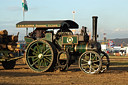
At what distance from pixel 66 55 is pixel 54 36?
1.35 metres

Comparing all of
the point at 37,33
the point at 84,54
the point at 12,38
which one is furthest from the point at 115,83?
the point at 12,38

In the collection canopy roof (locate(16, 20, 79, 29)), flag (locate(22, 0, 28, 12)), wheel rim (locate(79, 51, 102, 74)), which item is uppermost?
flag (locate(22, 0, 28, 12))

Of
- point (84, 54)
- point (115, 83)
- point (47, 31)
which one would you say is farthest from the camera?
point (47, 31)

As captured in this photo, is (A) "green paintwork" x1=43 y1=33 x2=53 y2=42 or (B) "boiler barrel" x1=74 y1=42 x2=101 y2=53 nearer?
(B) "boiler barrel" x1=74 y1=42 x2=101 y2=53

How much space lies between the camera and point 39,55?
45.7 ft

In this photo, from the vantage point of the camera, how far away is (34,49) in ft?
46.3

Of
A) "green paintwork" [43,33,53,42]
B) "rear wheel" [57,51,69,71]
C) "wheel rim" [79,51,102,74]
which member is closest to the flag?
"green paintwork" [43,33,53,42]

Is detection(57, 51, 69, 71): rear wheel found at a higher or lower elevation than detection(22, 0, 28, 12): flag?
lower

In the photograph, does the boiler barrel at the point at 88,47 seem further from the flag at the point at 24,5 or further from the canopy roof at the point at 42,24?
the flag at the point at 24,5

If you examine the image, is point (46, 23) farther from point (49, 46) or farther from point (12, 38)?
point (12, 38)

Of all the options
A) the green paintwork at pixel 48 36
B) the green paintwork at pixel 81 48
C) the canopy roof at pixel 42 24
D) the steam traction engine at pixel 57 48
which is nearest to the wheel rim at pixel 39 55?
the steam traction engine at pixel 57 48

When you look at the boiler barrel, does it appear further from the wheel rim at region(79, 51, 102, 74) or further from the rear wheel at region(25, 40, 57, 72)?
the rear wheel at region(25, 40, 57, 72)

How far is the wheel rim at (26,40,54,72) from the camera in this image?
45.2ft

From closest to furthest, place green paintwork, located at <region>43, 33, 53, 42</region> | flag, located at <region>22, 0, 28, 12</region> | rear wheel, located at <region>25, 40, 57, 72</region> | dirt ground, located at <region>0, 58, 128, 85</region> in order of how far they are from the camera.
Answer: dirt ground, located at <region>0, 58, 128, 85</region> → rear wheel, located at <region>25, 40, 57, 72</region> → green paintwork, located at <region>43, 33, 53, 42</region> → flag, located at <region>22, 0, 28, 12</region>
